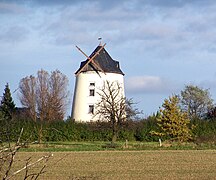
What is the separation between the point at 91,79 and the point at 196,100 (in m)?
21.2

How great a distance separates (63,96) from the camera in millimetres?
82250

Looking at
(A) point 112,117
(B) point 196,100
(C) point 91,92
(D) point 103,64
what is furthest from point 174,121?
(B) point 196,100

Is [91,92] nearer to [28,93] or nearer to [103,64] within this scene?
[103,64]

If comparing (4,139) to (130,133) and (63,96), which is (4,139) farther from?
(63,96)

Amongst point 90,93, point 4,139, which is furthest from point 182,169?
point 90,93

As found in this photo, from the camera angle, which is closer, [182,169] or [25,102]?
[182,169]

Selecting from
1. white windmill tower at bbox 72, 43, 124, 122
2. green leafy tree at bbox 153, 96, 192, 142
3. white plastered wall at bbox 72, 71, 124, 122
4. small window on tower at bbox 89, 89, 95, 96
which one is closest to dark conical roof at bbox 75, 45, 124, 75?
white windmill tower at bbox 72, 43, 124, 122

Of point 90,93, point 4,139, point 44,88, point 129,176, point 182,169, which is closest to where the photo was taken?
point 4,139

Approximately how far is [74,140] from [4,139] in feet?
171

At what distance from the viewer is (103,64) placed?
67.9 m

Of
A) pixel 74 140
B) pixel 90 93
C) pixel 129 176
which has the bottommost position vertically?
pixel 129 176

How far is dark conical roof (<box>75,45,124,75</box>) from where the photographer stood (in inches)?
2640

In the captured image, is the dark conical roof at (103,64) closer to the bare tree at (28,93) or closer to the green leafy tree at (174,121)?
the bare tree at (28,93)

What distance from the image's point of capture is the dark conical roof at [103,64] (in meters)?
67.1
